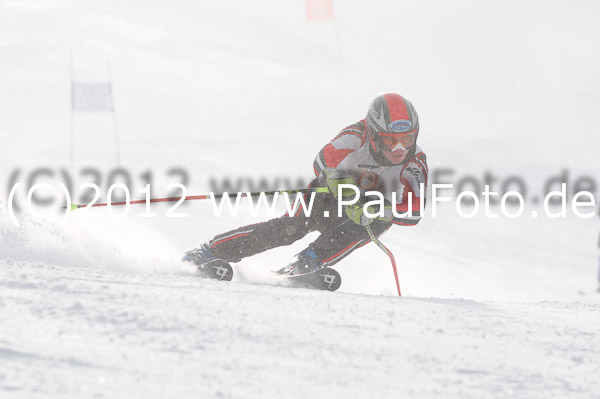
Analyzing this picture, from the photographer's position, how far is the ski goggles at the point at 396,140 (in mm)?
4898

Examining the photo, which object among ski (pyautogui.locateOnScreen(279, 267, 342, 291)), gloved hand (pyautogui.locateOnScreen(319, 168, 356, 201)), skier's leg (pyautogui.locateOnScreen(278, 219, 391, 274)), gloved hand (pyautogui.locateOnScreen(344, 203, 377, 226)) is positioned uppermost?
gloved hand (pyautogui.locateOnScreen(319, 168, 356, 201))

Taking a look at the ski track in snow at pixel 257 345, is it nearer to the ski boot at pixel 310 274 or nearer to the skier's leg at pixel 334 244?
the ski boot at pixel 310 274

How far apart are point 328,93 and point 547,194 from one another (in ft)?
28.6

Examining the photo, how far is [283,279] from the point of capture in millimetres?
5027

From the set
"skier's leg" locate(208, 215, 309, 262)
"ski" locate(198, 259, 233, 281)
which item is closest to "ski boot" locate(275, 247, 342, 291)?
"skier's leg" locate(208, 215, 309, 262)

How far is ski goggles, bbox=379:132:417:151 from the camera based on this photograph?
193 inches

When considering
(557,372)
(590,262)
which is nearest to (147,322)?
(557,372)

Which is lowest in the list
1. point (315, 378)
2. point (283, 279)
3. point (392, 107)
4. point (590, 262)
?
point (590, 262)

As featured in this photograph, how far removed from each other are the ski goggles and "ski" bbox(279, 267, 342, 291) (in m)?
0.91

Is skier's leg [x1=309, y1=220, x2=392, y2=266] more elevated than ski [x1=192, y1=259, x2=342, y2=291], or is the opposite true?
skier's leg [x1=309, y1=220, x2=392, y2=266]

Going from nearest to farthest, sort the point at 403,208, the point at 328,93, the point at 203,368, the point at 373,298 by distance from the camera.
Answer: the point at 203,368 → the point at 373,298 → the point at 403,208 → the point at 328,93

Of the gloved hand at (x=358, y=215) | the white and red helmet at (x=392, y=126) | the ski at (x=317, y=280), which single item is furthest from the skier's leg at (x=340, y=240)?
the white and red helmet at (x=392, y=126)

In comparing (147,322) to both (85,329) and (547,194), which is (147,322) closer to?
(85,329)

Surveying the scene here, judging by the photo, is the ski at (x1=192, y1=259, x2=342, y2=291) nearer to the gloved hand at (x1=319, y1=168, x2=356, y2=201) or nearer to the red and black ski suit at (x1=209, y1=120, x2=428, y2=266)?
the red and black ski suit at (x1=209, y1=120, x2=428, y2=266)
